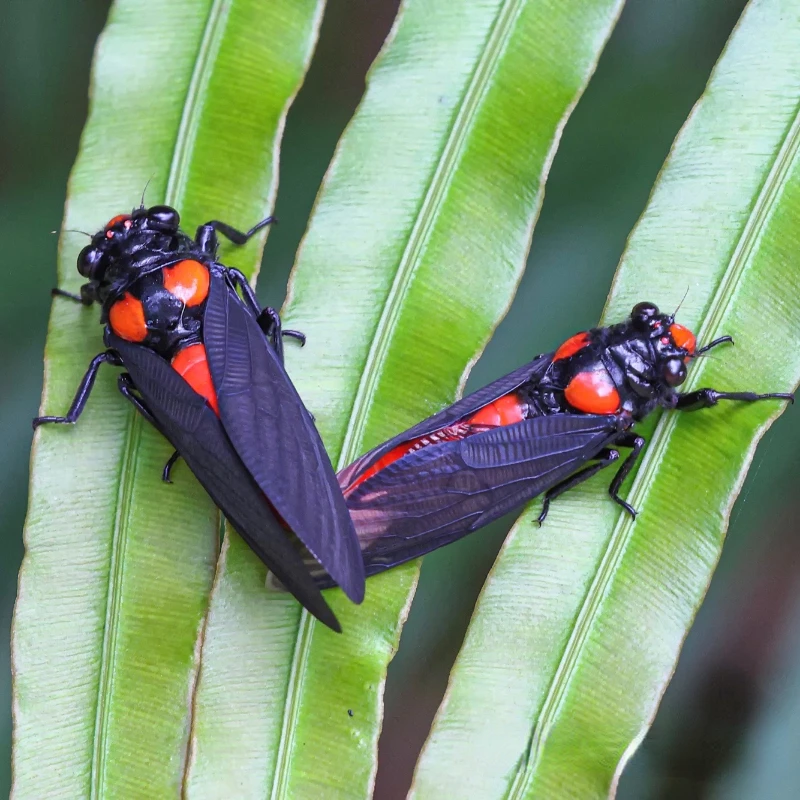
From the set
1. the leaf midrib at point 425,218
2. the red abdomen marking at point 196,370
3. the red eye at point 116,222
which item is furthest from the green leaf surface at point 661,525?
the red eye at point 116,222

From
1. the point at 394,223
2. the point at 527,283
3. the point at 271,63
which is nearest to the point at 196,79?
the point at 271,63

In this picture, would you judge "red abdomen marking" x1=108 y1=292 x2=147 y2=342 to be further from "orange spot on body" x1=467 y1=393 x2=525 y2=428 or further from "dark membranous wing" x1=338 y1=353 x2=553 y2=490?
"orange spot on body" x1=467 y1=393 x2=525 y2=428

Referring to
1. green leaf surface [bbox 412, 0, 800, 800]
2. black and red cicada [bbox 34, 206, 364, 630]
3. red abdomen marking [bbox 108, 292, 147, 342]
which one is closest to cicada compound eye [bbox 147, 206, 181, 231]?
black and red cicada [bbox 34, 206, 364, 630]

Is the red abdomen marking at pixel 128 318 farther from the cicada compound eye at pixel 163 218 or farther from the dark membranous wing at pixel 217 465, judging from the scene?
the cicada compound eye at pixel 163 218

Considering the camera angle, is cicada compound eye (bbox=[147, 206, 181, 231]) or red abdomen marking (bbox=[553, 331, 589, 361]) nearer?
cicada compound eye (bbox=[147, 206, 181, 231])

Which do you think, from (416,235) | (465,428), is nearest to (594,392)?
(465,428)

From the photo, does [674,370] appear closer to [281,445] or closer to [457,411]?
[457,411]
